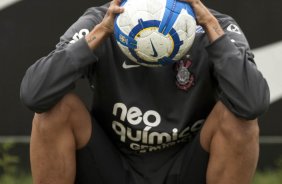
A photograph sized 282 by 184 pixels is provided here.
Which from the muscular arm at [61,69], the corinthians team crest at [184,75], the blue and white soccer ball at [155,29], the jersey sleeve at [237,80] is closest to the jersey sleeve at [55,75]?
the muscular arm at [61,69]

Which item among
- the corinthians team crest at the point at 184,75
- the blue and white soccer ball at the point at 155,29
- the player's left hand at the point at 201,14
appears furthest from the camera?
the corinthians team crest at the point at 184,75

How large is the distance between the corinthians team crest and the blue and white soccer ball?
0.20 meters

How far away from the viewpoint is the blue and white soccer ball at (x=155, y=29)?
2.98 m

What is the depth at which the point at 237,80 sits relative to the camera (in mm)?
3059

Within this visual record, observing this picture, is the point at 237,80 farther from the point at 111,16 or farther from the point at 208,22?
the point at 111,16

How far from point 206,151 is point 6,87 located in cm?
154

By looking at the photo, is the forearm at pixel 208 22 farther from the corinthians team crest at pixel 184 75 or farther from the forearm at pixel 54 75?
the forearm at pixel 54 75

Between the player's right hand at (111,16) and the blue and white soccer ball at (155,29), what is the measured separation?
0.06ft

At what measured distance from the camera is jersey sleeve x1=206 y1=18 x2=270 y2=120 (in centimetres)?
304

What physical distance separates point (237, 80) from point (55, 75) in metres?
0.67

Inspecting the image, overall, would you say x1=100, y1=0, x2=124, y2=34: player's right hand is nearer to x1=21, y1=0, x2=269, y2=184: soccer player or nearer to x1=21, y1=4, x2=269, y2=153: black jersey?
x1=21, y1=0, x2=269, y2=184: soccer player

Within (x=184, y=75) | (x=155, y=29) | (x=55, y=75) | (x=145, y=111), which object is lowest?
→ (x=145, y=111)

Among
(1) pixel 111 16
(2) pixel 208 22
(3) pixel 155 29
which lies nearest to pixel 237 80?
(2) pixel 208 22

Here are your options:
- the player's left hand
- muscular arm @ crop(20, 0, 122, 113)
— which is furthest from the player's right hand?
the player's left hand
